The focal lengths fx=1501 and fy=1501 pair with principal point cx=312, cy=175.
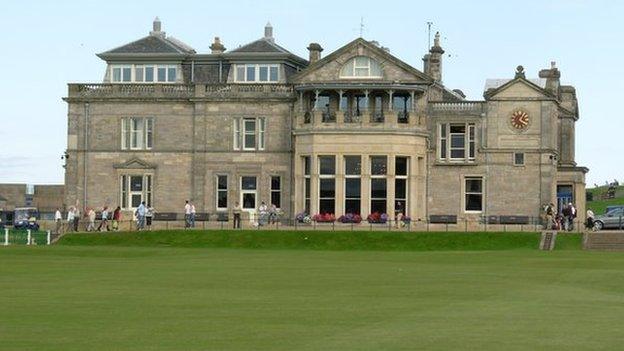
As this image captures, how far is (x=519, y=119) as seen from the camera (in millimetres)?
87438

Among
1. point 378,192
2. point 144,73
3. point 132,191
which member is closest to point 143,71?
point 144,73

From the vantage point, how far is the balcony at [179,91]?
89.0 meters

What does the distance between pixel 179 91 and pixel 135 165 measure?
5.19 m

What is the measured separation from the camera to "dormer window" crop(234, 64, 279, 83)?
91000 mm

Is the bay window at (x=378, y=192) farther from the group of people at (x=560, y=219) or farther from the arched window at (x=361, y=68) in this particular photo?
the group of people at (x=560, y=219)

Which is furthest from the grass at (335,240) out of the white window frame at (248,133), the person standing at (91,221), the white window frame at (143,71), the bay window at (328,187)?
the white window frame at (143,71)

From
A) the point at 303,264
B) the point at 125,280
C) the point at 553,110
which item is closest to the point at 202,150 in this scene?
the point at 553,110

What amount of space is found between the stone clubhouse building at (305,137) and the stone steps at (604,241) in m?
14.0

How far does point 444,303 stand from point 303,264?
19662 millimetres

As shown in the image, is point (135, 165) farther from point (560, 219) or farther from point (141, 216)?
point (560, 219)

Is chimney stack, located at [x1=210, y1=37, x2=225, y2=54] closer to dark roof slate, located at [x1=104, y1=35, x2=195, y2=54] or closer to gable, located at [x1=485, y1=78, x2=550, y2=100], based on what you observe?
dark roof slate, located at [x1=104, y1=35, x2=195, y2=54]

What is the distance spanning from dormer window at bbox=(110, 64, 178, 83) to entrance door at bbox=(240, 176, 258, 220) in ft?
26.7

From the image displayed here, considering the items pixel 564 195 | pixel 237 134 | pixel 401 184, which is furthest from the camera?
pixel 564 195

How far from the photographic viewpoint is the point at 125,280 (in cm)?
4006
